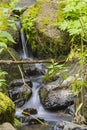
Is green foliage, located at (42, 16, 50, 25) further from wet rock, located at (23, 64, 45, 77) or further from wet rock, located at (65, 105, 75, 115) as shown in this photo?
wet rock, located at (65, 105, 75, 115)

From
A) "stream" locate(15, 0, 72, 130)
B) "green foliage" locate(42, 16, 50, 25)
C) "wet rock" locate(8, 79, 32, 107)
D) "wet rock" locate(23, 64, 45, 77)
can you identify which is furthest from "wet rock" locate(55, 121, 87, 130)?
"green foliage" locate(42, 16, 50, 25)

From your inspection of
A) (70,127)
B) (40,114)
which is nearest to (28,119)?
(40,114)

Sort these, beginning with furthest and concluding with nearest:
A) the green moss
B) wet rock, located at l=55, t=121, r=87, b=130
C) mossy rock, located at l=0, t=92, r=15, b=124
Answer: the green moss, wet rock, located at l=55, t=121, r=87, b=130, mossy rock, located at l=0, t=92, r=15, b=124

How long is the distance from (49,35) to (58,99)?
9.09 feet

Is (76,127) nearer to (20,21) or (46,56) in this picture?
(46,56)

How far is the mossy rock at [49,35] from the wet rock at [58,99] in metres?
2.26

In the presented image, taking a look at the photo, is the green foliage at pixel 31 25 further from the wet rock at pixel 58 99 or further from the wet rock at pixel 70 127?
the wet rock at pixel 70 127

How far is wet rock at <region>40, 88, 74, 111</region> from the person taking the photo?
684 centimetres

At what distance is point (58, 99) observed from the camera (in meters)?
6.94

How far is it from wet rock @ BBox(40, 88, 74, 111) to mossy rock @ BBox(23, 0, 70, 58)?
7.41ft

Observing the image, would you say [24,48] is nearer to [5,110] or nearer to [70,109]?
[70,109]

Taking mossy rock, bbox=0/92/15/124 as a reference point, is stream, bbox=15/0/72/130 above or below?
below

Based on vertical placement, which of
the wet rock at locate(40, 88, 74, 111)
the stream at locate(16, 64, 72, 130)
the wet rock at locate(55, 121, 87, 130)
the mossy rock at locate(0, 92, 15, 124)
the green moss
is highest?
the mossy rock at locate(0, 92, 15, 124)

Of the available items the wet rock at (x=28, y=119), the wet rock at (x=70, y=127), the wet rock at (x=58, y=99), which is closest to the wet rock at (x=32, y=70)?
the wet rock at (x=58, y=99)
